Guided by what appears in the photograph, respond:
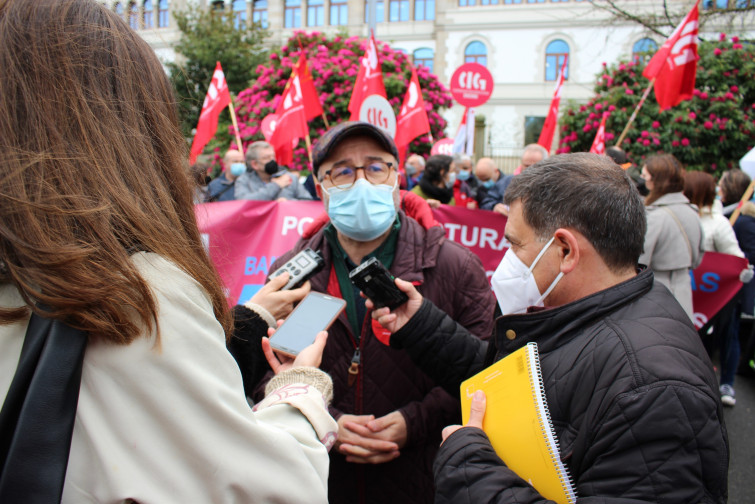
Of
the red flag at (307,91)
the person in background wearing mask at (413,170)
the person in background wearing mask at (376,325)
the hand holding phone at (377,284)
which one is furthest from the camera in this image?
the person in background wearing mask at (413,170)

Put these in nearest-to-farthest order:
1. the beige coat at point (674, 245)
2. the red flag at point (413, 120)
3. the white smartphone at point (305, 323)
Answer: the white smartphone at point (305, 323), the beige coat at point (674, 245), the red flag at point (413, 120)

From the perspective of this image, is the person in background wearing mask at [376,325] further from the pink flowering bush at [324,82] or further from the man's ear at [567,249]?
the pink flowering bush at [324,82]

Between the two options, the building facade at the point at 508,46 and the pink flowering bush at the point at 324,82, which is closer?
the pink flowering bush at the point at 324,82

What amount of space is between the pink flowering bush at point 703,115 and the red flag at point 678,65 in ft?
26.4

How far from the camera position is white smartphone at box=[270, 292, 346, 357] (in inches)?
62.0

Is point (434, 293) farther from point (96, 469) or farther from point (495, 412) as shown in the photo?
point (96, 469)

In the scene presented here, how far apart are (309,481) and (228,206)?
3.59 metres

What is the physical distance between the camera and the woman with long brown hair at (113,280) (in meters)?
0.81

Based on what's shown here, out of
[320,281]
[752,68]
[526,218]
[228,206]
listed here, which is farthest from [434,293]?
[752,68]

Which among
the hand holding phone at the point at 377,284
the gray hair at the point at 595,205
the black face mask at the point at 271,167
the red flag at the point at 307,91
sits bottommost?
the hand holding phone at the point at 377,284

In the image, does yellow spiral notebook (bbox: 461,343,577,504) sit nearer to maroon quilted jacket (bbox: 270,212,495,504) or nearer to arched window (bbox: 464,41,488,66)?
maroon quilted jacket (bbox: 270,212,495,504)

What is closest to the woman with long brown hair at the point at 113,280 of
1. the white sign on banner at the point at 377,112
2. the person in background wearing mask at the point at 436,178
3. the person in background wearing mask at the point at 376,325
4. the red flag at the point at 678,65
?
the person in background wearing mask at the point at 376,325

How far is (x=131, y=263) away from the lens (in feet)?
2.81

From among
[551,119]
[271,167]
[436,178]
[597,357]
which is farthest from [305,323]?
[551,119]
